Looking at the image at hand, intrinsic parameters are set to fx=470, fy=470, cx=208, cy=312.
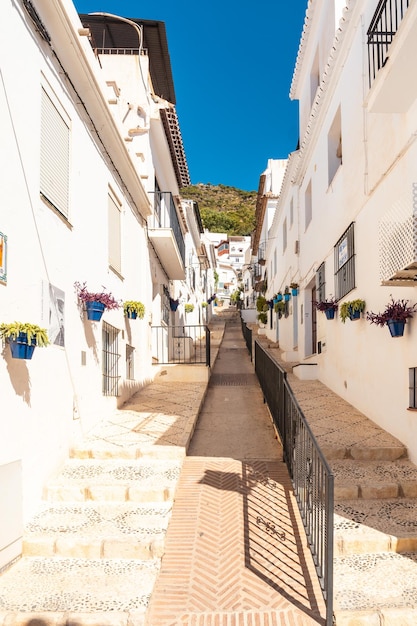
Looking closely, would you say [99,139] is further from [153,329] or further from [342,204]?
[153,329]

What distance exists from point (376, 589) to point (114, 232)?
7.17m

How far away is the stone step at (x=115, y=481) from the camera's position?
16.6 ft

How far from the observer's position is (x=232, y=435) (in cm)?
746

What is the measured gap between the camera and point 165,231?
12.1 metres

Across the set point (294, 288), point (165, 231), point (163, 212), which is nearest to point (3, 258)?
point (165, 231)

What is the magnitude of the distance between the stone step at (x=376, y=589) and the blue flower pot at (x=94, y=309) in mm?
4394

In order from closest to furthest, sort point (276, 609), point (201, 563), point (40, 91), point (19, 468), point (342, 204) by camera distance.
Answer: point (276, 609), point (201, 563), point (19, 468), point (40, 91), point (342, 204)

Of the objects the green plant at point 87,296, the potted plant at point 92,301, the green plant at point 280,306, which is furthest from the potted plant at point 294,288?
the potted plant at point 92,301

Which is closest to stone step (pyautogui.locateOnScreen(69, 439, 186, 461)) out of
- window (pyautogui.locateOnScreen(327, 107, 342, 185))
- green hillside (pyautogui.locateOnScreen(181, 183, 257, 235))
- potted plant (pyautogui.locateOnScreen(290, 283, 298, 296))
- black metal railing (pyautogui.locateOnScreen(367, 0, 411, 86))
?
black metal railing (pyautogui.locateOnScreen(367, 0, 411, 86))

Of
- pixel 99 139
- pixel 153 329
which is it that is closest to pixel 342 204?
pixel 99 139

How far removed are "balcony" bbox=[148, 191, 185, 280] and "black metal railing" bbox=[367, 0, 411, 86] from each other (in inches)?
233

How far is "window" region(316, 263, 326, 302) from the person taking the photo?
34.3 feet

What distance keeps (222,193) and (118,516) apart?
86.4 metres

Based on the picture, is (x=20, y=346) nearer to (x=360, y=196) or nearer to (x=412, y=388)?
(x=412, y=388)
